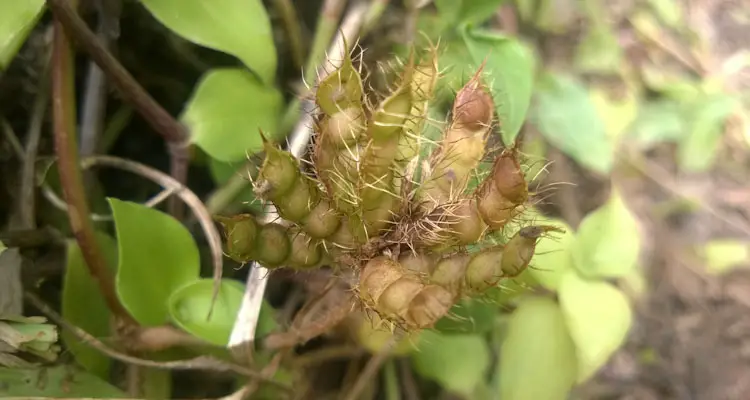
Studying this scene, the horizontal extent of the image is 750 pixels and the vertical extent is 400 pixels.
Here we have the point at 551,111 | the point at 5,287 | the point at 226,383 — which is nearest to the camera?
the point at 5,287

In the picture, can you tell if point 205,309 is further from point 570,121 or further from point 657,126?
point 657,126

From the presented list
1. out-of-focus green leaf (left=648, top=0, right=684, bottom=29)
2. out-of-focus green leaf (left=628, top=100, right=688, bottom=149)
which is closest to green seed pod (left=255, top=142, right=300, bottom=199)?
out-of-focus green leaf (left=628, top=100, right=688, bottom=149)

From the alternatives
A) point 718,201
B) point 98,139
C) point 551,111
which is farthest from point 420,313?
point 718,201

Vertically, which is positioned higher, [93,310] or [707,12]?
[93,310]

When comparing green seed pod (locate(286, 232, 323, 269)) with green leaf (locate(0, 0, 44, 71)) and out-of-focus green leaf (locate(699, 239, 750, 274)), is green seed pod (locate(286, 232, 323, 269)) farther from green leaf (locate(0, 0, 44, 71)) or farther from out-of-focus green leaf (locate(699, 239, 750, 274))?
out-of-focus green leaf (locate(699, 239, 750, 274))

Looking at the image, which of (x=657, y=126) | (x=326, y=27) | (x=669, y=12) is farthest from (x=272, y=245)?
(x=669, y=12)

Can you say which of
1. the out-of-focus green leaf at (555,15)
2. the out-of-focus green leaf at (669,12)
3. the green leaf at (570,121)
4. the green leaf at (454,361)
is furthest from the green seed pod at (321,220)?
the out-of-focus green leaf at (669,12)

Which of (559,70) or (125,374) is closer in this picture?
(125,374)

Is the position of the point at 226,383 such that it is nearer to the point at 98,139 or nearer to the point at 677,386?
the point at 98,139

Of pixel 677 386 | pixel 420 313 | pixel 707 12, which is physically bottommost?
pixel 677 386
